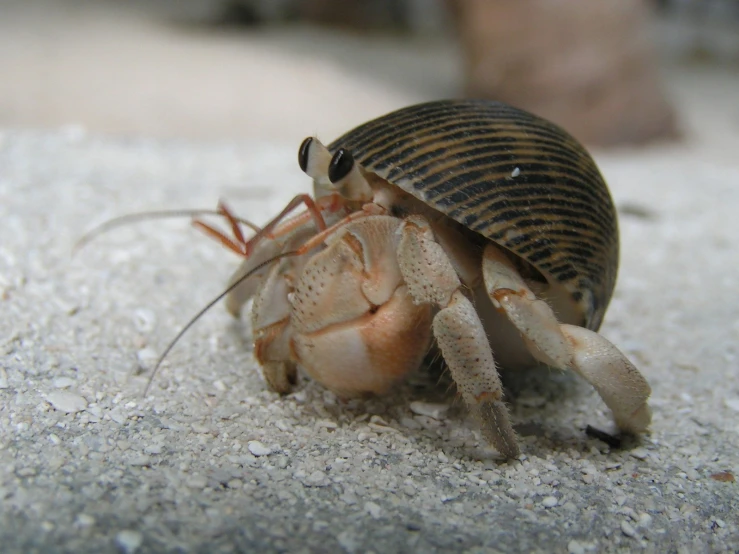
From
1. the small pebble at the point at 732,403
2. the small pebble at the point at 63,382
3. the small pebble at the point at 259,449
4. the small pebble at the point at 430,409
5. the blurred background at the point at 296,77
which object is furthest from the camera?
the blurred background at the point at 296,77

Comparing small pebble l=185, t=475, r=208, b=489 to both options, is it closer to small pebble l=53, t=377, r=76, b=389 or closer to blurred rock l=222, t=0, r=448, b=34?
small pebble l=53, t=377, r=76, b=389

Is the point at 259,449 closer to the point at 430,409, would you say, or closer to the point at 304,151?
the point at 430,409

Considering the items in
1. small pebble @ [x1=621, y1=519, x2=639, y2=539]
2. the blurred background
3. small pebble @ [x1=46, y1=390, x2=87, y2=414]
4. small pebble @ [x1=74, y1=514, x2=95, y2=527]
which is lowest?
small pebble @ [x1=621, y1=519, x2=639, y2=539]

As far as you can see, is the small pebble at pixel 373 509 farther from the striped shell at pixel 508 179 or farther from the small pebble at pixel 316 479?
the striped shell at pixel 508 179

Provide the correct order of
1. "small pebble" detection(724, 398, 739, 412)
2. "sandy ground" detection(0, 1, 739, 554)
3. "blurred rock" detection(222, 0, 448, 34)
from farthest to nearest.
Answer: "blurred rock" detection(222, 0, 448, 34)
"small pebble" detection(724, 398, 739, 412)
"sandy ground" detection(0, 1, 739, 554)

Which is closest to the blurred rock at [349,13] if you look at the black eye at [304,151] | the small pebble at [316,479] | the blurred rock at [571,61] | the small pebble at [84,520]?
the blurred rock at [571,61]

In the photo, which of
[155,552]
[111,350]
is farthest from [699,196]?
[155,552]

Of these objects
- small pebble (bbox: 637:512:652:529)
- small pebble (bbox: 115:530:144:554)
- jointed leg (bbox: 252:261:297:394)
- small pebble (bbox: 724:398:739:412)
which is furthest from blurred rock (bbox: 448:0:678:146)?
small pebble (bbox: 115:530:144:554)

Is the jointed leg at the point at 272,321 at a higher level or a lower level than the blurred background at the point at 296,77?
lower
